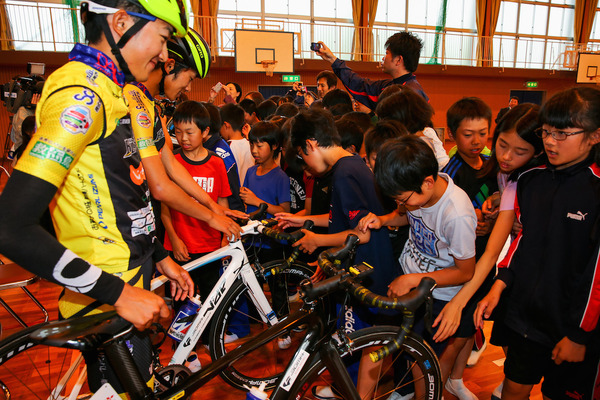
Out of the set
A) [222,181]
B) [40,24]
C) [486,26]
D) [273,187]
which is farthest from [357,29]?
[222,181]

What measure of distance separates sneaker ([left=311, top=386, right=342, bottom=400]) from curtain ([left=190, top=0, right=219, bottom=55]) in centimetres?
1192

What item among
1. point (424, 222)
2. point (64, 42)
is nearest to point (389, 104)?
point (424, 222)

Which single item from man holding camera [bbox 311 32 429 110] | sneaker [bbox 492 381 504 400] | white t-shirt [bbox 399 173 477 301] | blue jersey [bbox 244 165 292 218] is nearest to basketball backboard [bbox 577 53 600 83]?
man holding camera [bbox 311 32 429 110]

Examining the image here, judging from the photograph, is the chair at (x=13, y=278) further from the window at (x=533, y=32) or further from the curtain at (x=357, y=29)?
the window at (x=533, y=32)

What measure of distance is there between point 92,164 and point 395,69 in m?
2.92

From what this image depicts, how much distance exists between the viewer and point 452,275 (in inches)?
61.1

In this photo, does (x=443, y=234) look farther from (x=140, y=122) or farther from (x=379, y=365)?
(x=140, y=122)

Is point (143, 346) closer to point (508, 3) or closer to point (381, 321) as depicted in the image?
point (381, 321)

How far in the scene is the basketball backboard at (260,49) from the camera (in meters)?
11.2

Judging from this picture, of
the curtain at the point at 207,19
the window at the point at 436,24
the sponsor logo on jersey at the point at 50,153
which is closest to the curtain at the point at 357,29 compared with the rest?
the window at the point at 436,24

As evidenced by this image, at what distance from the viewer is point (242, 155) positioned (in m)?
3.62

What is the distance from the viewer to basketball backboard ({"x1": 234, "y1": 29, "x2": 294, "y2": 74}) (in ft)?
36.6

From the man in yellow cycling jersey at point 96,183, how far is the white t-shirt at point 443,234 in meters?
1.08

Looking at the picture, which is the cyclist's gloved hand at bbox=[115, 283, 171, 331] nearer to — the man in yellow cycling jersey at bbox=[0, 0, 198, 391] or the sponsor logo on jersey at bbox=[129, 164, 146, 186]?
the man in yellow cycling jersey at bbox=[0, 0, 198, 391]
